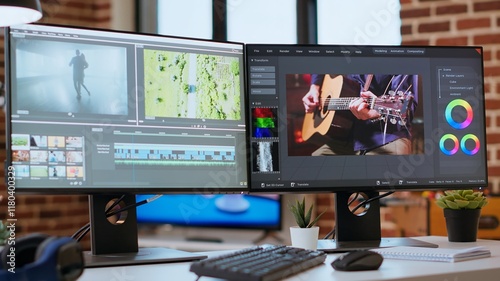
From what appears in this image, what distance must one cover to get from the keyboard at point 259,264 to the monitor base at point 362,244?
274 mm

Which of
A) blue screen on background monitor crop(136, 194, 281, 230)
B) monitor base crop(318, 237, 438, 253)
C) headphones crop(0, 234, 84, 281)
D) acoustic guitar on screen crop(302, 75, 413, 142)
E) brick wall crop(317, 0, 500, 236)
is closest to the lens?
headphones crop(0, 234, 84, 281)

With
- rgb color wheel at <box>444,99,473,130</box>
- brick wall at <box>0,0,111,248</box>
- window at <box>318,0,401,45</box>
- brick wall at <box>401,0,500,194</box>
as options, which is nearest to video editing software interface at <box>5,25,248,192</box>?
rgb color wheel at <box>444,99,473,130</box>

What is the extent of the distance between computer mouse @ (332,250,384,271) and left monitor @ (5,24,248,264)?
17.7 inches

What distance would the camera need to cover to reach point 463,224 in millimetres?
1796

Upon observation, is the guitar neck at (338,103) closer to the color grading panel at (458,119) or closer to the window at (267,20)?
the color grading panel at (458,119)

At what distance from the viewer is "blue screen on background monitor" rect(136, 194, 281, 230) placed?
3.64 metres

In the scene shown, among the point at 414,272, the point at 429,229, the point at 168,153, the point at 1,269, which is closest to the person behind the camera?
the point at 1,269

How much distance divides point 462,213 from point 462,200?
40 mm

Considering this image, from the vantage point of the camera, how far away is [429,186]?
176cm

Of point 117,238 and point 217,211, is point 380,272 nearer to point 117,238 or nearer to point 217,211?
point 117,238

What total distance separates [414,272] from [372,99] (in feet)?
2.02

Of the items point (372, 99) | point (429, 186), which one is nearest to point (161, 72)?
point (372, 99)

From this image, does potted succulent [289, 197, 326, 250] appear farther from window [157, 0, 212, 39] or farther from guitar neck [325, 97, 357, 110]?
window [157, 0, 212, 39]

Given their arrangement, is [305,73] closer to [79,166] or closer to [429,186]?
[429,186]
